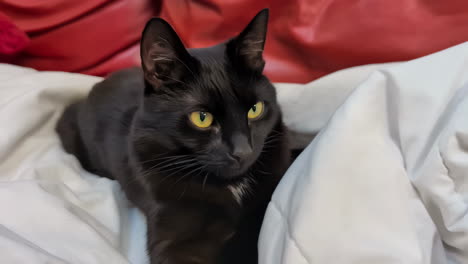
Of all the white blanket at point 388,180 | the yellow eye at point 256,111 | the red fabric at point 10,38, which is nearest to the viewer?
the white blanket at point 388,180

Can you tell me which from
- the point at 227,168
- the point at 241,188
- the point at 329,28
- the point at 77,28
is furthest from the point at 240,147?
the point at 77,28

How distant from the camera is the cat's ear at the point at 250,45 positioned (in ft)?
2.73

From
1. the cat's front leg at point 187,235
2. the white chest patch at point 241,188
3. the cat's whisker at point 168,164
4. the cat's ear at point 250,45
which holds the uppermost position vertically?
the cat's ear at point 250,45

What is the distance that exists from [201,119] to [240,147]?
11 cm

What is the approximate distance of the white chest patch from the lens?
907 millimetres

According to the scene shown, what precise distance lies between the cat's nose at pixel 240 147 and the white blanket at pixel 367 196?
11 centimetres

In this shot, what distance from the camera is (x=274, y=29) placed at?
1.27m

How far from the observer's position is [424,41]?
3.57 ft

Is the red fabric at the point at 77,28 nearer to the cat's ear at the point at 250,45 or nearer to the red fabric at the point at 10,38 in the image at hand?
the red fabric at the point at 10,38

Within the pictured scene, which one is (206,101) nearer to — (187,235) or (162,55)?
(162,55)

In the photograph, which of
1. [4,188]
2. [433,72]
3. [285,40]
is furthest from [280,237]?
[285,40]

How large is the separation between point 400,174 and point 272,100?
1.16ft

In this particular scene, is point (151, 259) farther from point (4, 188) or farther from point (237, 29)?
point (237, 29)

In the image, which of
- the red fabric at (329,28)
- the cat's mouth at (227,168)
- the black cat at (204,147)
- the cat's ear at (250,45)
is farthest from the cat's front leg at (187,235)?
the red fabric at (329,28)
